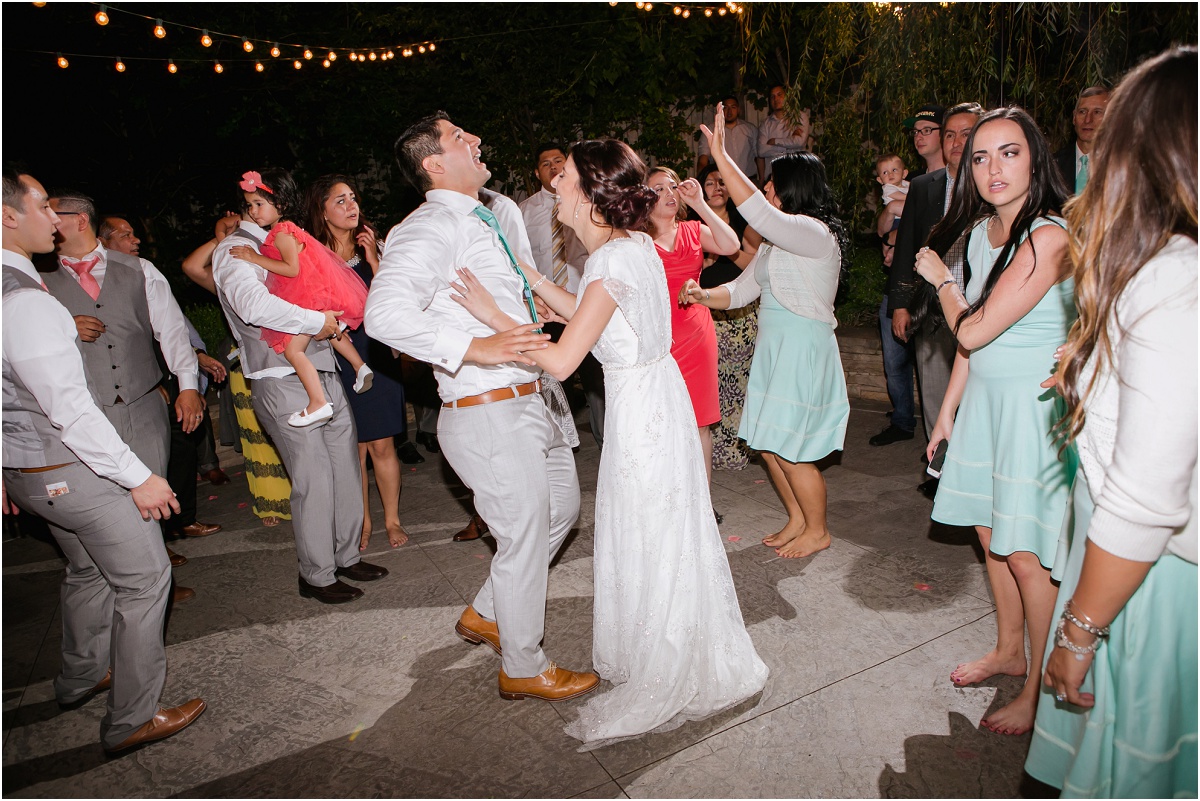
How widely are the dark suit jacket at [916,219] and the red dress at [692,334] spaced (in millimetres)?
1285

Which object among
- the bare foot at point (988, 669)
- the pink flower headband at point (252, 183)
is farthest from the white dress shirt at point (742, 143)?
the bare foot at point (988, 669)

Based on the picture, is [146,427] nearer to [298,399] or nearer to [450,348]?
[298,399]

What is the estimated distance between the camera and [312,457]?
373 centimetres

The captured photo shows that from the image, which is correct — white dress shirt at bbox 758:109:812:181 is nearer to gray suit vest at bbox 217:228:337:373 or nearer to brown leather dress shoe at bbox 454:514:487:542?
brown leather dress shoe at bbox 454:514:487:542

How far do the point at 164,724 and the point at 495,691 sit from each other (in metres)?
1.20

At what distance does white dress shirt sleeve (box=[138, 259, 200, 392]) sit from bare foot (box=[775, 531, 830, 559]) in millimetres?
3153

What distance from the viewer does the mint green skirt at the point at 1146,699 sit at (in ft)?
4.88

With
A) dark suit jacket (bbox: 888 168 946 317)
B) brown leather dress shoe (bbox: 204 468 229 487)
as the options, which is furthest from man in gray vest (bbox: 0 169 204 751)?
dark suit jacket (bbox: 888 168 946 317)

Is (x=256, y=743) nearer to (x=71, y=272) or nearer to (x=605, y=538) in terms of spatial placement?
(x=605, y=538)

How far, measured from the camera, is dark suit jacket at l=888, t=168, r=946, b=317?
4.48 m

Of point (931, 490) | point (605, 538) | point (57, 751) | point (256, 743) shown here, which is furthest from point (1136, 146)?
point (57, 751)

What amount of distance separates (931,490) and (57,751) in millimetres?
4403

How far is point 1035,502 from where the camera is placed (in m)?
2.41

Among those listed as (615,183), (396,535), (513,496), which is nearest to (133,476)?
(513,496)
